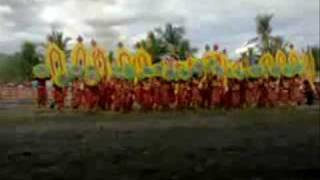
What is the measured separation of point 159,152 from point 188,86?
22.6m

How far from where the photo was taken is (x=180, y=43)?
242 ft

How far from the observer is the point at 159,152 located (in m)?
12.9

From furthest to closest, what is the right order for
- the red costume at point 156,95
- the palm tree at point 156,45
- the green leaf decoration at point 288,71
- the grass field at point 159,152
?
the palm tree at point 156,45 < the green leaf decoration at point 288,71 < the red costume at point 156,95 < the grass field at point 159,152

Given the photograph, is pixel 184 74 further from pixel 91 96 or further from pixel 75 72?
pixel 75 72

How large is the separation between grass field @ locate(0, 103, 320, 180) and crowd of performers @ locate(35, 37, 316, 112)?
1173 centimetres

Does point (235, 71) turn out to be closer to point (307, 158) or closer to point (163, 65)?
point (163, 65)

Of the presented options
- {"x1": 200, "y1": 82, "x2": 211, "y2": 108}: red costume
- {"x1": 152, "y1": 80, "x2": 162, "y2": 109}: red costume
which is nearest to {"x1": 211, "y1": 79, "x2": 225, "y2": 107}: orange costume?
{"x1": 200, "y1": 82, "x2": 211, "y2": 108}: red costume

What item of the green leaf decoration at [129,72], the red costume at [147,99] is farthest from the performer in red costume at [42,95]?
the red costume at [147,99]

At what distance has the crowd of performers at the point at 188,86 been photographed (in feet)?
107

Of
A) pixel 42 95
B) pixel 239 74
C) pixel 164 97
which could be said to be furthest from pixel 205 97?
pixel 42 95

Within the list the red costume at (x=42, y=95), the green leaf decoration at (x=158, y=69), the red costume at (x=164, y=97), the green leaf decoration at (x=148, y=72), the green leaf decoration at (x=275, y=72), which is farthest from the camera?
the green leaf decoration at (x=275, y=72)

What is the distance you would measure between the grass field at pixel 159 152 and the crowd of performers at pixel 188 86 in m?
11.7

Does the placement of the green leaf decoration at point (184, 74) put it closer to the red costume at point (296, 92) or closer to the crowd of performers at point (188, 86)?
the crowd of performers at point (188, 86)

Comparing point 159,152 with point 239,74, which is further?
point 239,74
